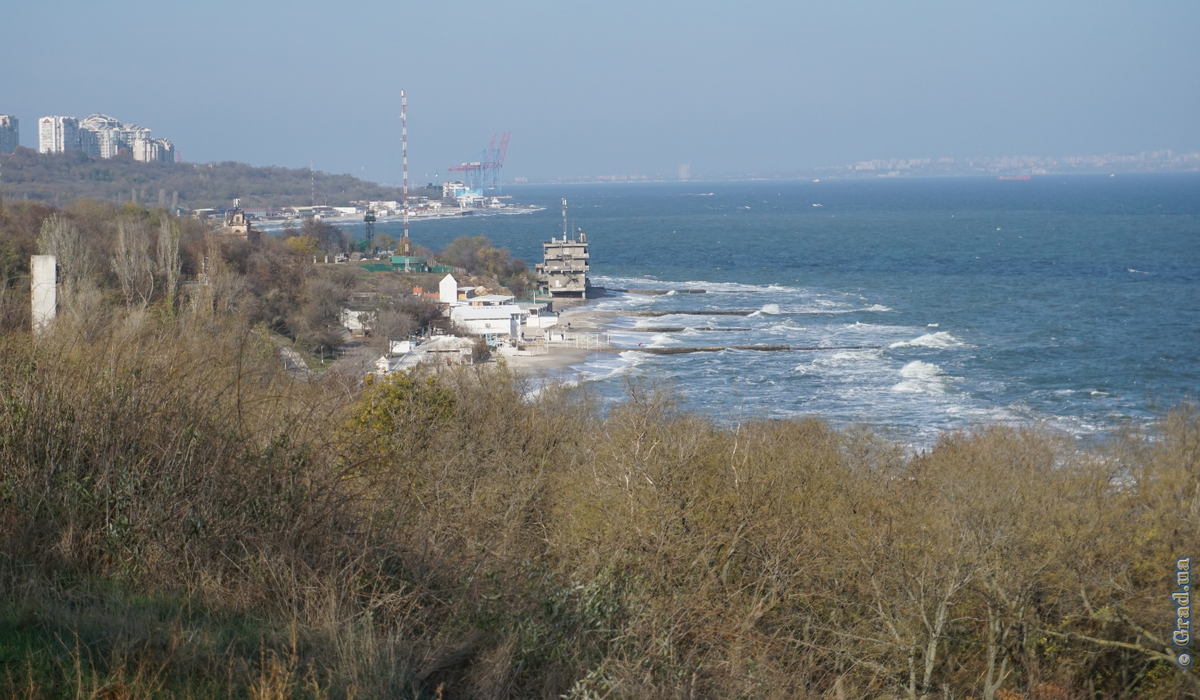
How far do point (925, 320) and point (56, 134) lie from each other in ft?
406

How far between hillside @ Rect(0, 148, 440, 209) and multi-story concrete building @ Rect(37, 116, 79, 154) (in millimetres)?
11251

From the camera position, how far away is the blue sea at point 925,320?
20828 mm

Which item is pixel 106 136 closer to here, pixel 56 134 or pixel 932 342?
pixel 56 134

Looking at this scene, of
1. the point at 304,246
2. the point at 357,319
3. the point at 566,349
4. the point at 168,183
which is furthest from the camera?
the point at 168,183

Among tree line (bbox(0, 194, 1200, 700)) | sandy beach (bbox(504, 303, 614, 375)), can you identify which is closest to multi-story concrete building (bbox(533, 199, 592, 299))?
sandy beach (bbox(504, 303, 614, 375))

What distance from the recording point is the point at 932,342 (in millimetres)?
28984

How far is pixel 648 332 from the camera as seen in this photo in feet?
106

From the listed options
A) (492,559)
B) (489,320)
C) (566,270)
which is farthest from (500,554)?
(566,270)

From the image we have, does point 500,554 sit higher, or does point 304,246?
point 304,246

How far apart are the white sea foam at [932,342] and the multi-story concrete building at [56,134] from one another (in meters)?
123

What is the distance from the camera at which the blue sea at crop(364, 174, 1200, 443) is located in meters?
20.8

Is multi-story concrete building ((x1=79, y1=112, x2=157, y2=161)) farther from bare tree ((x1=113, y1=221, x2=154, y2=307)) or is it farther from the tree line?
the tree line

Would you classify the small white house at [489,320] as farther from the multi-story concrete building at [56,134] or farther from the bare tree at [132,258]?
the multi-story concrete building at [56,134]

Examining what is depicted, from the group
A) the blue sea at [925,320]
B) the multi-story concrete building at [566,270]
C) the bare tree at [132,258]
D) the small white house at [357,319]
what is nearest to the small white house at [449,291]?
the small white house at [357,319]
